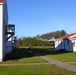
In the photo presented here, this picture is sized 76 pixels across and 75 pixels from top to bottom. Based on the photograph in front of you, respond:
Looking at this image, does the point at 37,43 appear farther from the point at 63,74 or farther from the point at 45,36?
the point at 63,74

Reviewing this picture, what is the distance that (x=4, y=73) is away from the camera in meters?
16.2

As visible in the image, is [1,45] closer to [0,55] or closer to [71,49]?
[0,55]

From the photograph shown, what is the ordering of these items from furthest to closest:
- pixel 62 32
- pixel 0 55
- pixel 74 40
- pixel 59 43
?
pixel 62 32
pixel 59 43
pixel 74 40
pixel 0 55

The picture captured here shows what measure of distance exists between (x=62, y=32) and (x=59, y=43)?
68446 millimetres

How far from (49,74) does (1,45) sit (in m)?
12.2

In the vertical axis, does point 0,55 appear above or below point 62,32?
below

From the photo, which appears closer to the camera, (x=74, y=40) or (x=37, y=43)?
(x=74, y=40)

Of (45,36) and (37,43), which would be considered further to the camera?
(45,36)

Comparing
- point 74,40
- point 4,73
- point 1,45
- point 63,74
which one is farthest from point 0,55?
point 74,40

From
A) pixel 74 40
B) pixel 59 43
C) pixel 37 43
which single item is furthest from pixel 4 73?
pixel 37 43

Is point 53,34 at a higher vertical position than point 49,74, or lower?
higher

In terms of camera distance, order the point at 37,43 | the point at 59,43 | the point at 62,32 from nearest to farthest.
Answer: the point at 59,43
the point at 37,43
the point at 62,32

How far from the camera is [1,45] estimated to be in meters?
26.6

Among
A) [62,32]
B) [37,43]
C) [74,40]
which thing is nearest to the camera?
[74,40]
